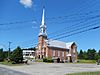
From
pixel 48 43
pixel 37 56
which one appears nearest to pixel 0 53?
pixel 37 56

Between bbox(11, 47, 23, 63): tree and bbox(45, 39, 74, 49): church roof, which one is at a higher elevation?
bbox(45, 39, 74, 49): church roof

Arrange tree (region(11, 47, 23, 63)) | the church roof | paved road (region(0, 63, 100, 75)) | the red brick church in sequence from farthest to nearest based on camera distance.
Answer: the church roof, the red brick church, tree (region(11, 47, 23, 63)), paved road (region(0, 63, 100, 75))

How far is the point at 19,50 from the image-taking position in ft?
233

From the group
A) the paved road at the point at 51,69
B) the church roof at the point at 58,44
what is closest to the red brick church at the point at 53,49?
the church roof at the point at 58,44

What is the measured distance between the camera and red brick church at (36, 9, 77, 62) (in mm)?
94250

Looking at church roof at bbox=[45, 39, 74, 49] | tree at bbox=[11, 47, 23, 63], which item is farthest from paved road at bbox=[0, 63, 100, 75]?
church roof at bbox=[45, 39, 74, 49]

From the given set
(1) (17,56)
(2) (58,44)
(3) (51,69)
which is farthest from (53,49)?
(3) (51,69)

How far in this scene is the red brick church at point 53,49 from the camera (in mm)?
94250

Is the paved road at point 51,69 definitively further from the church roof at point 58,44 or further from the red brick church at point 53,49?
the church roof at point 58,44

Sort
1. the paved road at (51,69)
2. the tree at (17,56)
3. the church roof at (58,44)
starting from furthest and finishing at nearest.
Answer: the church roof at (58,44)
the tree at (17,56)
the paved road at (51,69)

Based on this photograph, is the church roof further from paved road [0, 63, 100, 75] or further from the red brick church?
paved road [0, 63, 100, 75]

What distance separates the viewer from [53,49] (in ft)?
314

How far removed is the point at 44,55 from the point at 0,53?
66.0 ft

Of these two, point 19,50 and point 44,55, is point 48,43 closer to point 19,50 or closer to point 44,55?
point 44,55
